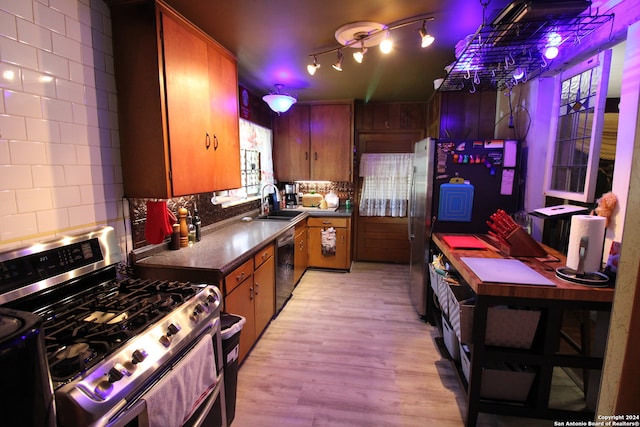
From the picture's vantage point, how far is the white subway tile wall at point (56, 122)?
1299 millimetres

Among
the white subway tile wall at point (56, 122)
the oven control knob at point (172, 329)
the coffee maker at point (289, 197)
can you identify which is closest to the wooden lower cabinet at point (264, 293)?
the white subway tile wall at point (56, 122)

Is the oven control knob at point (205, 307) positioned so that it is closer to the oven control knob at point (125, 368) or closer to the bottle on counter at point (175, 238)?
the oven control knob at point (125, 368)

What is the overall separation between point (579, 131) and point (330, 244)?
9.32ft

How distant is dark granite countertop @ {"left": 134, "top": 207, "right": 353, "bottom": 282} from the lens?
1.87 metres

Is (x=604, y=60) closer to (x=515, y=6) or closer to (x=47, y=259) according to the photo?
(x=515, y=6)

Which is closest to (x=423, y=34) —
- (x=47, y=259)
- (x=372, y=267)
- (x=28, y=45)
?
(x=28, y=45)

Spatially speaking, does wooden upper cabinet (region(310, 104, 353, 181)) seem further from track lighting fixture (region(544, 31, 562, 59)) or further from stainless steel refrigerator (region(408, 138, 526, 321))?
track lighting fixture (region(544, 31, 562, 59))

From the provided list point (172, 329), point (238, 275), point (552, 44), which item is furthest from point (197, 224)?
point (552, 44)

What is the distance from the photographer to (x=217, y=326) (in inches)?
60.9

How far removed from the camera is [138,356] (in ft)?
3.39

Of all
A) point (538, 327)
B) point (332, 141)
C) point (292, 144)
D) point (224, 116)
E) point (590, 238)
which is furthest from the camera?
point (292, 144)

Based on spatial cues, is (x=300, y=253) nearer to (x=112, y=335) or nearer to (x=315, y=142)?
(x=315, y=142)

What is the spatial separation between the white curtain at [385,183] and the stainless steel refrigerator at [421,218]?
124cm

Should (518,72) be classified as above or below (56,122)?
above
